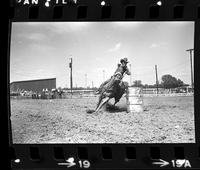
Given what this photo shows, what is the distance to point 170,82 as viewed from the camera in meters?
3.83

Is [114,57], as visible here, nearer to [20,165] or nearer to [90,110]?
[90,110]

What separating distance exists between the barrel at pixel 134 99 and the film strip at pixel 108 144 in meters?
0.42

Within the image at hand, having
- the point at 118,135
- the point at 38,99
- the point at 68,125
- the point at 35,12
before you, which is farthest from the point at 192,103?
the point at 35,12

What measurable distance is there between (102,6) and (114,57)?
617mm

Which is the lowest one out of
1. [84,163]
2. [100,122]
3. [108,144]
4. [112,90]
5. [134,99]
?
[84,163]

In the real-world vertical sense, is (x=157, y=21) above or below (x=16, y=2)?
below

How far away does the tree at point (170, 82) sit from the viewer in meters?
3.74

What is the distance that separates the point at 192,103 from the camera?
3.74m

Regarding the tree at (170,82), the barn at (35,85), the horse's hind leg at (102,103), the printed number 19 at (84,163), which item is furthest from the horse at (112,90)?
the printed number 19 at (84,163)

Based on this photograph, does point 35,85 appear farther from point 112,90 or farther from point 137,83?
point 137,83

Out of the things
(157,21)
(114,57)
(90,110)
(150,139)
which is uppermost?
(157,21)

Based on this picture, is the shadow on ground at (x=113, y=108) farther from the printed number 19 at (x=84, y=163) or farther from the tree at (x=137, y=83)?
the printed number 19 at (x=84, y=163)

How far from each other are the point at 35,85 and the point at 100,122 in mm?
917

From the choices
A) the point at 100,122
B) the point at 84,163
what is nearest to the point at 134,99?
the point at 100,122
